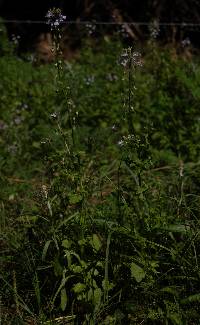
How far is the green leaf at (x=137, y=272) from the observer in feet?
8.75

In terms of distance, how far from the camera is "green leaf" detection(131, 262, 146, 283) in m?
2.67

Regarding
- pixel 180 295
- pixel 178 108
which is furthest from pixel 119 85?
pixel 180 295

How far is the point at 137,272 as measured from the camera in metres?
2.70

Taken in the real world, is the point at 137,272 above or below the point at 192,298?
above

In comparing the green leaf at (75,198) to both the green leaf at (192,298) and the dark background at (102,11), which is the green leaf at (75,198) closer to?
the green leaf at (192,298)

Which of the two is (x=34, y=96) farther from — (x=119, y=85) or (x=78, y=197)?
(x=78, y=197)

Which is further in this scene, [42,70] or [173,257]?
[42,70]

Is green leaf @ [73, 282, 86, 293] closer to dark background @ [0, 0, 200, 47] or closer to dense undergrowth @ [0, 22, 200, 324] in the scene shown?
dense undergrowth @ [0, 22, 200, 324]

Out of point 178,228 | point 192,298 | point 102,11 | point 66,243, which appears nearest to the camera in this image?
point 192,298

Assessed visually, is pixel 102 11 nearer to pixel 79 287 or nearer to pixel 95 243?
pixel 95 243

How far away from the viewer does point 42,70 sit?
6.18 meters

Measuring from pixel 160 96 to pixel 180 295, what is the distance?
8.10 feet

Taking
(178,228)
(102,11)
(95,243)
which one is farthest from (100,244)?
(102,11)

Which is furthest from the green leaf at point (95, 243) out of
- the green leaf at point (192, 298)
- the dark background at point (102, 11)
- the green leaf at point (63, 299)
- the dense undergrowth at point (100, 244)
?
the dark background at point (102, 11)
